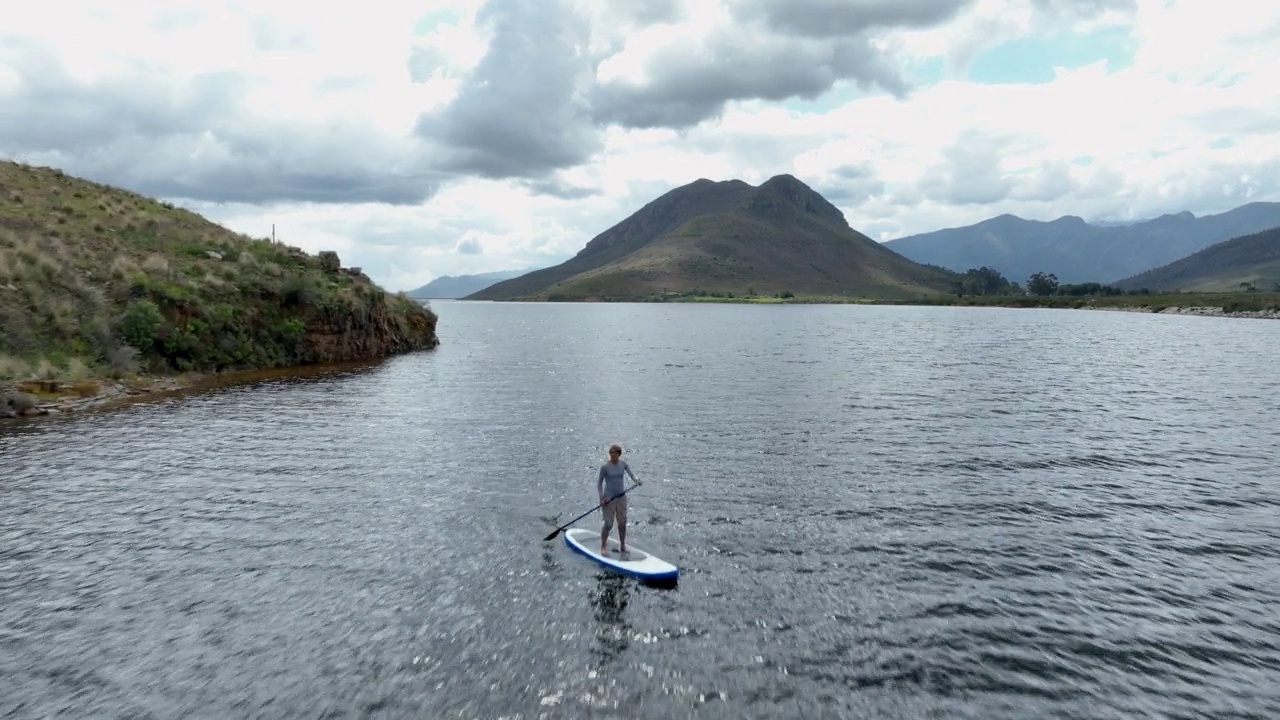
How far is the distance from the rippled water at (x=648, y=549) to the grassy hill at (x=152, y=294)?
960 centimetres

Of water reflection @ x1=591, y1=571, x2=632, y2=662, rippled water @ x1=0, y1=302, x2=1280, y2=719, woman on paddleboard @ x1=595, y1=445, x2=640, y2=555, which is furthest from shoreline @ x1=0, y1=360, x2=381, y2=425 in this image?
water reflection @ x1=591, y1=571, x2=632, y2=662

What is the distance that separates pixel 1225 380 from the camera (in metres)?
58.9

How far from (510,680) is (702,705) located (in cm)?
388

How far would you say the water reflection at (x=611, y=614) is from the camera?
15658mm

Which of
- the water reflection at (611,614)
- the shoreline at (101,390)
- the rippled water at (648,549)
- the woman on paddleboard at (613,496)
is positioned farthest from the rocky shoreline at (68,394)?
the water reflection at (611,614)

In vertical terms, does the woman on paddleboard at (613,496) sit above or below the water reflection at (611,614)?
above

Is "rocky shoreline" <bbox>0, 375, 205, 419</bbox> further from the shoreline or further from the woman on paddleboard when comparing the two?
the woman on paddleboard

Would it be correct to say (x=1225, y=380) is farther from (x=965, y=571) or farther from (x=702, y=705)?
(x=702, y=705)

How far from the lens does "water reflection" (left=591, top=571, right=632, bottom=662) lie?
51.4 feet

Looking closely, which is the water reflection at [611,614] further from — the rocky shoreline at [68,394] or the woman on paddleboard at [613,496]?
the rocky shoreline at [68,394]

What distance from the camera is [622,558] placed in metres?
20.0

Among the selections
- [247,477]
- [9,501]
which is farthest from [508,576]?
[9,501]

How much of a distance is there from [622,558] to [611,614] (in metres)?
2.68

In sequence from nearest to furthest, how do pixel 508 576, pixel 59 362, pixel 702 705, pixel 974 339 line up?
pixel 702 705 → pixel 508 576 → pixel 59 362 → pixel 974 339
